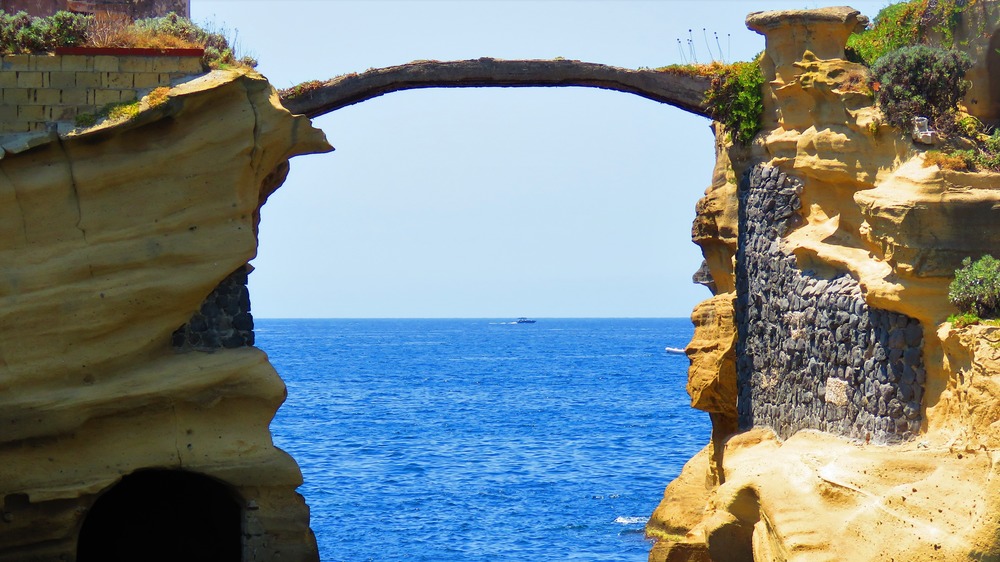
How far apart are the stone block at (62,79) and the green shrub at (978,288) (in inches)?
457

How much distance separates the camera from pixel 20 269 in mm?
16625

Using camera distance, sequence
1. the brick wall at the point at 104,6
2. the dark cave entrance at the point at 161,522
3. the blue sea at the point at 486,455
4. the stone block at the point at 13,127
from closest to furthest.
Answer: the stone block at the point at 13,127 < the dark cave entrance at the point at 161,522 < the brick wall at the point at 104,6 < the blue sea at the point at 486,455

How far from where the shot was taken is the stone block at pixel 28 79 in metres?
17.1

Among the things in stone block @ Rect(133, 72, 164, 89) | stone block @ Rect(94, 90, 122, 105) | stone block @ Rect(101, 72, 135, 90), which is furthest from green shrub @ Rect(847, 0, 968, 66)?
stone block @ Rect(94, 90, 122, 105)

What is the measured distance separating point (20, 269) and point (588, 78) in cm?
981

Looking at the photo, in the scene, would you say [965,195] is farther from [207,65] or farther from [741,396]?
[207,65]

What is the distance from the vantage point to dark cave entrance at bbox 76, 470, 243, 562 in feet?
65.5

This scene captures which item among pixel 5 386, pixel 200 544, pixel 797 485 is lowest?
pixel 200 544

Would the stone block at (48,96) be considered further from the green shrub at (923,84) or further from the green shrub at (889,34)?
the green shrub at (889,34)

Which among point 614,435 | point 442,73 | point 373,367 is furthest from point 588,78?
point 373,367

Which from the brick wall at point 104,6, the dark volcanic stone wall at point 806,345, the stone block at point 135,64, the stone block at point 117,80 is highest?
the brick wall at point 104,6

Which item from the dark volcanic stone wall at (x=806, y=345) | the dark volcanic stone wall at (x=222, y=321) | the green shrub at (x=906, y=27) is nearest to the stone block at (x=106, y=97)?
the dark volcanic stone wall at (x=222, y=321)

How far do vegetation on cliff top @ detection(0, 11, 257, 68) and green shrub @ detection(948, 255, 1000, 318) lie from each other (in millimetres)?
10197

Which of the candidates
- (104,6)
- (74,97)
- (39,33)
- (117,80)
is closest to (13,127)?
(74,97)
